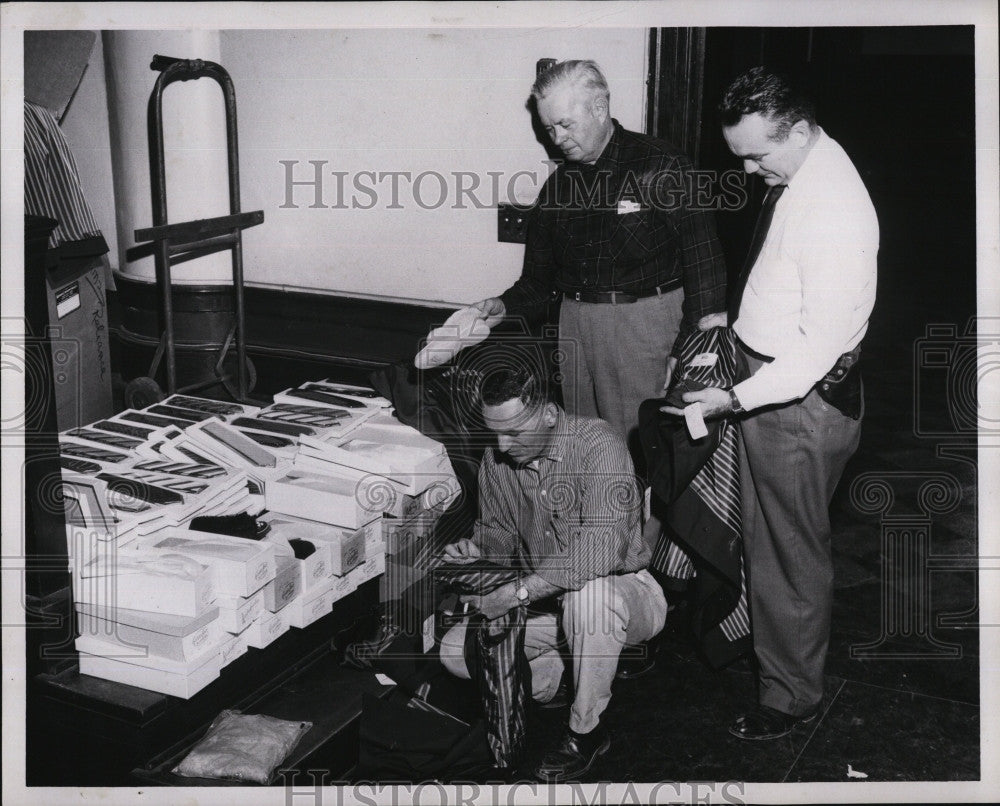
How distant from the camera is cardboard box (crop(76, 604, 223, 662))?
2.71 m

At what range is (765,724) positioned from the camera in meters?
2.92

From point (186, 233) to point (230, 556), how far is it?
5.43ft

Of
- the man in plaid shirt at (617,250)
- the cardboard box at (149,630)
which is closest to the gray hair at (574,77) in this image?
the man in plaid shirt at (617,250)

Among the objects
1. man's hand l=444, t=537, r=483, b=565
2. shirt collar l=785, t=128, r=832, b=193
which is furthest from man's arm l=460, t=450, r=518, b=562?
shirt collar l=785, t=128, r=832, b=193

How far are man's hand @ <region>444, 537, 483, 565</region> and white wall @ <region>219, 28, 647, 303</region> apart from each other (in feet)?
4.20

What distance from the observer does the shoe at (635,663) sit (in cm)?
326

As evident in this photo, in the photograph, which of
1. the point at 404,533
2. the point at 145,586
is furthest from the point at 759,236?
the point at 145,586

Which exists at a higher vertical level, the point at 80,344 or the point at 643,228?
the point at 643,228

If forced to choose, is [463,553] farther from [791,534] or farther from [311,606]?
[791,534]

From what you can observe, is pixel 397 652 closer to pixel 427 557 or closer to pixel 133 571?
pixel 427 557

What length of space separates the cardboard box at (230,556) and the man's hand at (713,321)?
4.70 ft

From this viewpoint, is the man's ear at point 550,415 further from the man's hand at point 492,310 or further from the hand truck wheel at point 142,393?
the hand truck wheel at point 142,393
